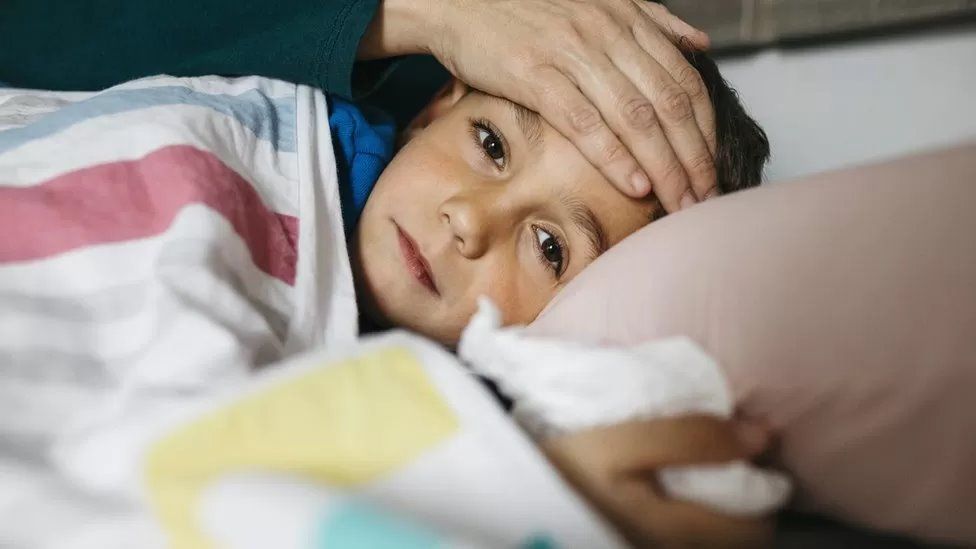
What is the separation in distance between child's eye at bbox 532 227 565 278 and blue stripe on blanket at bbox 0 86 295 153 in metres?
0.25

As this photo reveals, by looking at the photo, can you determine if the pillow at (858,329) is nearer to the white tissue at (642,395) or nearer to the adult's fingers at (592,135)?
the white tissue at (642,395)

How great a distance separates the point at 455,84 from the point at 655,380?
2.00 feet

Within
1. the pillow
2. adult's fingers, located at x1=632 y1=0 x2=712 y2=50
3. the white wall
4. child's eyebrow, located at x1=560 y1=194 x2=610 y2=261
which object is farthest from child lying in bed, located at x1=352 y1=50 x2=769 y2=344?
the white wall

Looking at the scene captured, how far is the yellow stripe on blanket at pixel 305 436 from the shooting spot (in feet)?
1.15

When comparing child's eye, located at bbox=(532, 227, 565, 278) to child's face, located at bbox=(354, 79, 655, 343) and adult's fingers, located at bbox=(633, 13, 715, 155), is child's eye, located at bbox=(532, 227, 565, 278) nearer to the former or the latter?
child's face, located at bbox=(354, 79, 655, 343)

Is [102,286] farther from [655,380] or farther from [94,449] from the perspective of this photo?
[655,380]

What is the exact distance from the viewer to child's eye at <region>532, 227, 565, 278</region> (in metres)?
0.75

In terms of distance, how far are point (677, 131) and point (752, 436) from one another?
382 mm

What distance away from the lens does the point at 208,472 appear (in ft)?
1.16

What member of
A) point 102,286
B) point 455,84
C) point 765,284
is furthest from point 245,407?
point 455,84

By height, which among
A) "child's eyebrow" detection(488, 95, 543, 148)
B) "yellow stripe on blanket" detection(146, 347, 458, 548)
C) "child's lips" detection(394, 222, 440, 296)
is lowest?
"child's lips" detection(394, 222, 440, 296)

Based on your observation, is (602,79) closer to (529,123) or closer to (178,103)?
(529,123)

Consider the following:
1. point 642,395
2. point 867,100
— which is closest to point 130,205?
point 642,395

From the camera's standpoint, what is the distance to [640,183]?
718 mm
